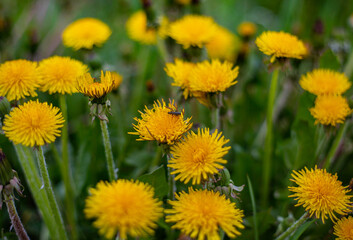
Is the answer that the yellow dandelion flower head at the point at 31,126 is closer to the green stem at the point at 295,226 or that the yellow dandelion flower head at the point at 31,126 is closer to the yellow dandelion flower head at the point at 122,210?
the yellow dandelion flower head at the point at 122,210

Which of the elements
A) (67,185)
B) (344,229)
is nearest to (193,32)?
(67,185)

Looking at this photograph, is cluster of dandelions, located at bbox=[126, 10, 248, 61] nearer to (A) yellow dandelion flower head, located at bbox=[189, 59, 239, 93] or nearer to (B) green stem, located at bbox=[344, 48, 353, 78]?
(A) yellow dandelion flower head, located at bbox=[189, 59, 239, 93]

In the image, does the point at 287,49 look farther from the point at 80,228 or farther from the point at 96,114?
the point at 80,228

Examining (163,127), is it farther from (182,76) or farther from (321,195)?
(321,195)

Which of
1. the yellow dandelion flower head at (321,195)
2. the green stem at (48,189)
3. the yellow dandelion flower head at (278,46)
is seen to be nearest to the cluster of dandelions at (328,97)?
the yellow dandelion flower head at (278,46)

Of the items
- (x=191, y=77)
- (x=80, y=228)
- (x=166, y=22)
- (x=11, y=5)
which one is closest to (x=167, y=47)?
(x=166, y=22)
